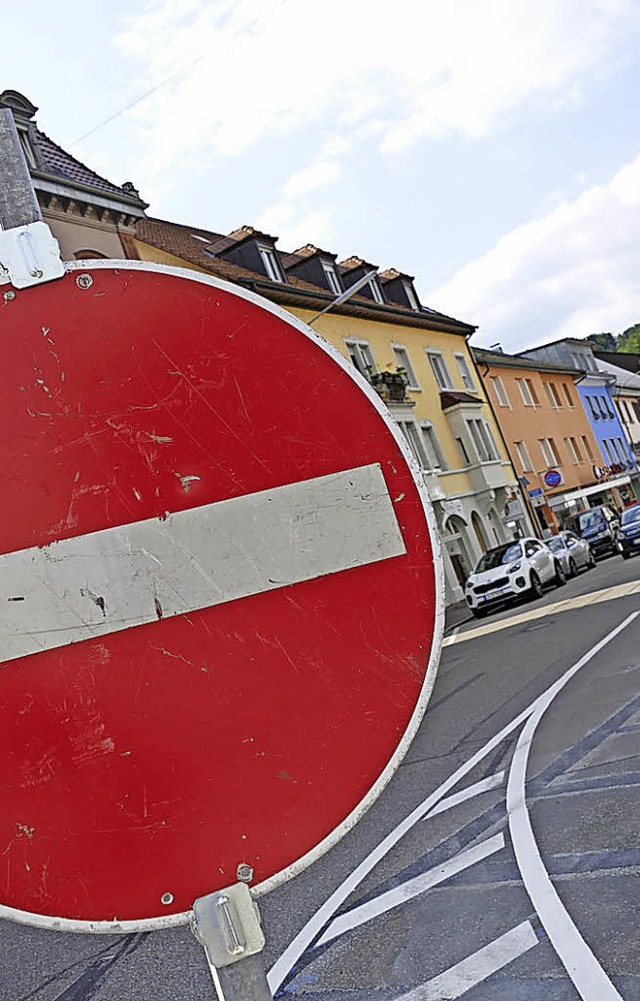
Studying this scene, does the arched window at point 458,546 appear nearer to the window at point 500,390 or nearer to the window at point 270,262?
the window at point 500,390

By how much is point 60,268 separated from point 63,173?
80.1ft

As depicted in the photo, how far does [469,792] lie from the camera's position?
23.1ft

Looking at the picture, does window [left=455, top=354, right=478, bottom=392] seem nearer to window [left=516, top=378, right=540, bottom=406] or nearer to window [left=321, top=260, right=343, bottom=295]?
window [left=516, top=378, right=540, bottom=406]

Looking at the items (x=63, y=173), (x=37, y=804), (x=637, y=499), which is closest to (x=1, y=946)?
(x=37, y=804)

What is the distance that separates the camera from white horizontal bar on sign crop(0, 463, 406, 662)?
59.0 inches

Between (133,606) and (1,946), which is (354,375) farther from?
A: (1,946)

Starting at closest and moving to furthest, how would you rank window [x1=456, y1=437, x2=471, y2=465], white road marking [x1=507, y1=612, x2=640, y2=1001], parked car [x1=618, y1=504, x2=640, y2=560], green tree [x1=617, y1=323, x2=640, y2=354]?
1. white road marking [x1=507, y1=612, x2=640, y2=1001]
2. parked car [x1=618, y1=504, x2=640, y2=560]
3. window [x1=456, y1=437, x2=471, y2=465]
4. green tree [x1=617, y1=323, x2=640, y2=354]

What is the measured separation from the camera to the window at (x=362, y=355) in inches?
1447

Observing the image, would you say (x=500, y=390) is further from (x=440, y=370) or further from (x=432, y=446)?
(x=432, y=446)

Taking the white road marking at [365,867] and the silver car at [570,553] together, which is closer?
the white road marking at [365,867]

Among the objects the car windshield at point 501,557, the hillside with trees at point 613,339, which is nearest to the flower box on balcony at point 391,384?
the car windshield at point 501,557

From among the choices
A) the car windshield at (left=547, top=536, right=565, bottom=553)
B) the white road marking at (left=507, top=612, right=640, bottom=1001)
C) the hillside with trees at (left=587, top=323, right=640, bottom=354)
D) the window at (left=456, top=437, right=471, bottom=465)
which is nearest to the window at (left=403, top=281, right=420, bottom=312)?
the window at (left=456, top=437, right=471, bottom=465)

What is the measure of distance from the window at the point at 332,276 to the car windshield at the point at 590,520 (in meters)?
12.8

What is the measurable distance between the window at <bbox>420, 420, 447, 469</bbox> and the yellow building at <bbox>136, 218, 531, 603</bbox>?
0.04 meters
